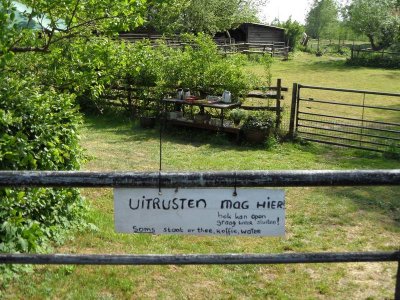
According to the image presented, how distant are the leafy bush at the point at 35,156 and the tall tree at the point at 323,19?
62.1 metres

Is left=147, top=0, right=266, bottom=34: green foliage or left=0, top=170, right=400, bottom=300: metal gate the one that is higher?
left=147, top=0, right=266, bottom=34: green foliage

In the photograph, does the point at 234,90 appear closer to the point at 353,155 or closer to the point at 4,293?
the point at 353,155

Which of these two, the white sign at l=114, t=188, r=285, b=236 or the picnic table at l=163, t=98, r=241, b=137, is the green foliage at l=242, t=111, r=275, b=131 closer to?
the picnic table at l=163, t=98, r=241, b=137

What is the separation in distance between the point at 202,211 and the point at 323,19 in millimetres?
67249

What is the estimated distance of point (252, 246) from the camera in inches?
201

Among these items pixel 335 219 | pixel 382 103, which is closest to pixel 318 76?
pixel 382 103

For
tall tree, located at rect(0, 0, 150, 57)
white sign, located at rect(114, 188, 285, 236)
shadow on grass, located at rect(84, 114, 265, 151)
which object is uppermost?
tall tree, located at rect(0, 0, 150, 57)

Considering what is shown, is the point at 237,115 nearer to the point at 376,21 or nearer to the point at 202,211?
the point at 202,211

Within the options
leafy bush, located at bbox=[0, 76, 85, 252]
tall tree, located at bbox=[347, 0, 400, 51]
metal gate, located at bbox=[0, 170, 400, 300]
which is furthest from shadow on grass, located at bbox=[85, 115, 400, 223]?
tall tree, located at bbox=[347, 0, 400, 51]

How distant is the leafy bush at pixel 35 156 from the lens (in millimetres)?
3844

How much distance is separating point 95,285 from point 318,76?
26204 millimetres

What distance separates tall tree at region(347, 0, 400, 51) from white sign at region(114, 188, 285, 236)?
143ft

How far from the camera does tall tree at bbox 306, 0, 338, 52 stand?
2512 inches

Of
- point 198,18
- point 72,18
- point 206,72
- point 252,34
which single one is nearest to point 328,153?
point 206,72
